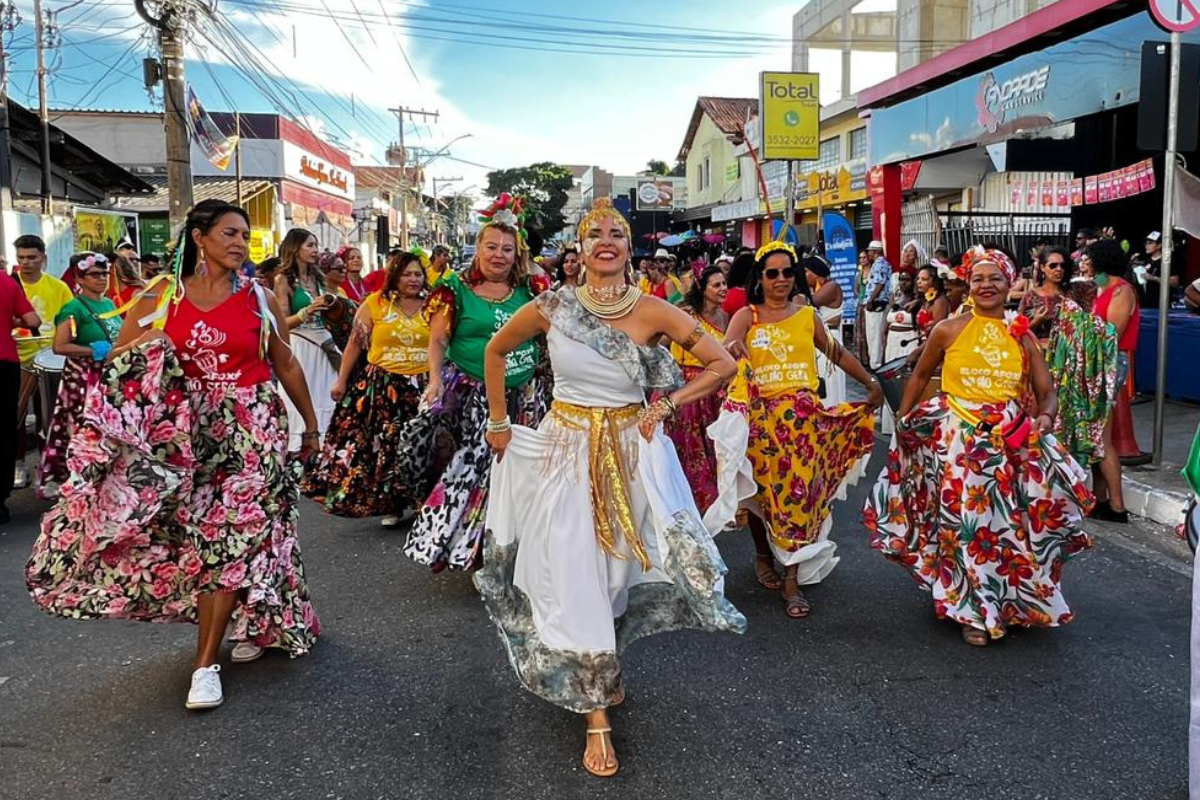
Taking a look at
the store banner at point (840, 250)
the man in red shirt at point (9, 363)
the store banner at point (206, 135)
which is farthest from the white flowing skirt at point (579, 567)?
the store banner at point (206, 135)

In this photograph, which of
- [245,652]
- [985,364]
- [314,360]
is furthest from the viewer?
[314,360]

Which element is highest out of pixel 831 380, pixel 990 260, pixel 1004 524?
pixel 990 260

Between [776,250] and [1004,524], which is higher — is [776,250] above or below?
above

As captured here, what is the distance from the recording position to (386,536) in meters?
6.09

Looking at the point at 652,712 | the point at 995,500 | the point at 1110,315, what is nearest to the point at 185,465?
the point at 652,712

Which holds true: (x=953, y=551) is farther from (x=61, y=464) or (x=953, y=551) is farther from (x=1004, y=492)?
(x=61, y=464)

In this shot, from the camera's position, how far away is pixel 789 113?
15.2 meters

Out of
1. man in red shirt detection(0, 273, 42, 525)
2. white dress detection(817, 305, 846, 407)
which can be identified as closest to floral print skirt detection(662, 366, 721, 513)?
white dress detection(817, 305, 846, 407)

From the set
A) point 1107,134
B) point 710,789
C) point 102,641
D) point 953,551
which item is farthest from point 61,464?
point 1107,134

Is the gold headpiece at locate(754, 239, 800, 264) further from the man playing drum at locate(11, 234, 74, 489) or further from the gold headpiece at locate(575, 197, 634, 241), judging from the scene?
the man playing drum at locate(11, 234, 74, 489)

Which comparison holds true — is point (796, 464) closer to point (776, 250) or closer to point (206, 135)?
point (776, 250)

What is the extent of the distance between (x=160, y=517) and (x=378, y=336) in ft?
8.95

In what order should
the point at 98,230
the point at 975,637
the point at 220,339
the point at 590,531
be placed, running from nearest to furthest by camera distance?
1. the point at 590,531
2. the point at 220,339
3. the point at 975,637
4. the point at 98,230

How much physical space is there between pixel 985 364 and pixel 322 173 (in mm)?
40765
